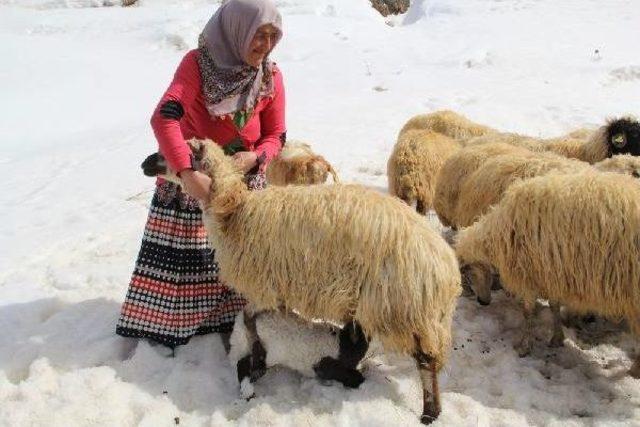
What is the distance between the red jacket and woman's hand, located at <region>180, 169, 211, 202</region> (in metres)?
0.05

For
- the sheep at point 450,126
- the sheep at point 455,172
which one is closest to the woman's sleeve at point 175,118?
the sheep at point 455,172

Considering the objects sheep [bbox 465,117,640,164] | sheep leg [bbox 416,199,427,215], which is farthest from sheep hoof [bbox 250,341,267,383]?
sheep [bbox 465,117,640,164]

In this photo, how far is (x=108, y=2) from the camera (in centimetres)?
2127

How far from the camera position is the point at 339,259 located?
3.02 meters

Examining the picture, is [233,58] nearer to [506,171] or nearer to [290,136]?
[506,171]

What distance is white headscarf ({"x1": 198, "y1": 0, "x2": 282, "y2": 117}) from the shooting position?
9.87 ft

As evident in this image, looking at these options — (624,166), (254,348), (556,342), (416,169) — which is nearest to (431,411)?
(254,348)

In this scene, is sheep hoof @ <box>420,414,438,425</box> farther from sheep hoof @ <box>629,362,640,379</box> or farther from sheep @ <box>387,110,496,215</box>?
sheep @ <box>387,110,496,215</box>

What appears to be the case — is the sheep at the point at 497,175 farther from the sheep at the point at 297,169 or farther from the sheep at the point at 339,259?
the sheep at the point at 339,259

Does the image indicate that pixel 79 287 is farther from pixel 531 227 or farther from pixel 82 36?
pixel 82 36

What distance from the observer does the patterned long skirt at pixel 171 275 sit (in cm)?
357

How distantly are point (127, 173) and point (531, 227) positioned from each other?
6.36 meters

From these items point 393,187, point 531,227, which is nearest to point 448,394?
point 531,227

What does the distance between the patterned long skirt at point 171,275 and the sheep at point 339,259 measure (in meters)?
0.29
